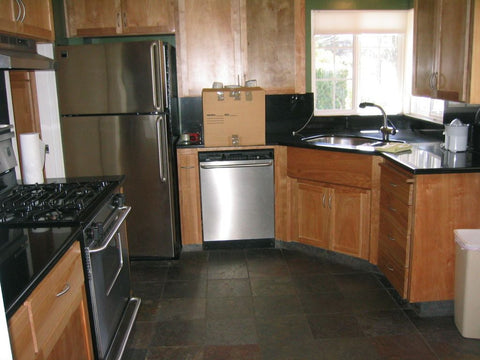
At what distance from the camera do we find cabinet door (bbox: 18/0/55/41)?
2316mm

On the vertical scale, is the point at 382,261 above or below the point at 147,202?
below

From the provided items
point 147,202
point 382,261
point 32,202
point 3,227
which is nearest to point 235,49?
point 147,202

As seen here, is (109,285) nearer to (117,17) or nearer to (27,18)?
(27,18)

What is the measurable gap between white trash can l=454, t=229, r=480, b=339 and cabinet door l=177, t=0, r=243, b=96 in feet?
7.48

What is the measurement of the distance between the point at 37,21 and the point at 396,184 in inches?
88.6

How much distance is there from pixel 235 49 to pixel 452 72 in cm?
181

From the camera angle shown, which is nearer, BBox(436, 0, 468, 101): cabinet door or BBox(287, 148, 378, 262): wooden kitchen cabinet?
BBox(436, 0, 468, 101): cabinet door

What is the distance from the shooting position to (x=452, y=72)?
2.83m

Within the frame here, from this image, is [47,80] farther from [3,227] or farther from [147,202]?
[3,227]

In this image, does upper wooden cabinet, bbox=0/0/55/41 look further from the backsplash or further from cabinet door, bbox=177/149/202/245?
the backsplash

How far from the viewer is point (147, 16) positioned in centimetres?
383

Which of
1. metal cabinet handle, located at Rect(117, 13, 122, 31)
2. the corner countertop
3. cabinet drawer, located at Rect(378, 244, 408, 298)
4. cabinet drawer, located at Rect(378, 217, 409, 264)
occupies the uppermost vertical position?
metal cabinet handle, located at Rect(117, 13, 122, 31)

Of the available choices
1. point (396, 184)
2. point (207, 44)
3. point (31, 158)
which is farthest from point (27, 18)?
point (396, 184)

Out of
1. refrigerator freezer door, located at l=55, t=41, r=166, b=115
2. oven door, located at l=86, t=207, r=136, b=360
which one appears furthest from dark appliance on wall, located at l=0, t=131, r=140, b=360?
refrigerator freezer door, located at l=55, t=41, r=166, b=115
